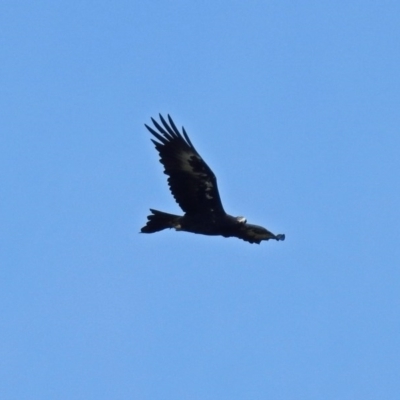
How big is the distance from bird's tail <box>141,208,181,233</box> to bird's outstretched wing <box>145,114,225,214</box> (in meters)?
0.31

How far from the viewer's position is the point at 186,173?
25.2 ft

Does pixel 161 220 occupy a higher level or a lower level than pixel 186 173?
lower

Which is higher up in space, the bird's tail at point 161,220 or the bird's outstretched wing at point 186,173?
the bird's outstretched wing at point 186,173

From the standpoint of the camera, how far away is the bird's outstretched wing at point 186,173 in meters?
7.54

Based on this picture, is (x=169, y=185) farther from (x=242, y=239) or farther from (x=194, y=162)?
(x=242, y=239)

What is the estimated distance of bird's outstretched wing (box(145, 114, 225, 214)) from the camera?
7543mm

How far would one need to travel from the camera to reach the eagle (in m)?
7.52

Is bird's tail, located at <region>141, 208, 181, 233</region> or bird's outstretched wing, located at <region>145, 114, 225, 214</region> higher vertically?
bird's outstretched wing, located at <region>145, 114, 225, 214</region>

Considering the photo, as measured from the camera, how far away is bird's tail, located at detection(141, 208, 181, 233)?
7582mm

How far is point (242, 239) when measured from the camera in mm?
7652

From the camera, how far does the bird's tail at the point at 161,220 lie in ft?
24.9

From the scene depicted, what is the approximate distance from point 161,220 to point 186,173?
1019 millimetres

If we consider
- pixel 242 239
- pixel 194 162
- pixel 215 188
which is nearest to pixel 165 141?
pixel 194 162

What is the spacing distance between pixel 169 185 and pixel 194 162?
68 centimetres
